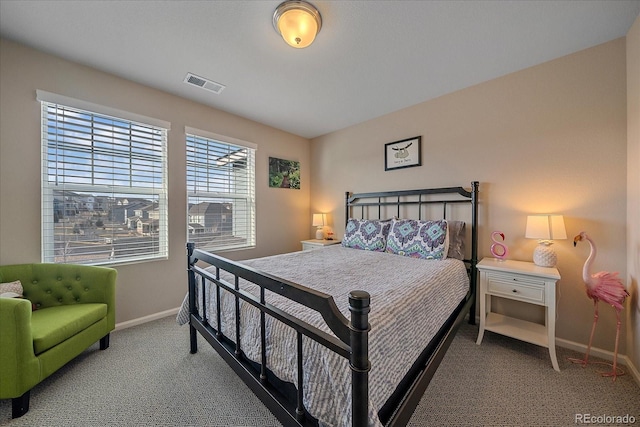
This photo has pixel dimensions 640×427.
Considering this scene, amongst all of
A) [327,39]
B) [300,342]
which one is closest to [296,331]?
[300,342]

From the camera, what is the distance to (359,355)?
755 millimetres

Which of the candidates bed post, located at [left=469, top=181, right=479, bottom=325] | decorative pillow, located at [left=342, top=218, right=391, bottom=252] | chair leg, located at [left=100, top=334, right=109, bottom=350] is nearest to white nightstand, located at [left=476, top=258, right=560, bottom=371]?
bed post, located at [left=469, top=181, right=479, bottom=325]

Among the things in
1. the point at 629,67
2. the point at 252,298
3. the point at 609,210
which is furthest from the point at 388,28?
the point at 609,210

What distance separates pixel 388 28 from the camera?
1783mm

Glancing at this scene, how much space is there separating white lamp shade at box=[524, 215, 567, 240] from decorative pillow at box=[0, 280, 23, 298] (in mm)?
4077

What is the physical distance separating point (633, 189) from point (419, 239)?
1.54 metres

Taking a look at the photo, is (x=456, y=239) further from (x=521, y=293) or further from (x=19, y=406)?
(x=19, y=406)

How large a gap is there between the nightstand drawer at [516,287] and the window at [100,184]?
344 cm

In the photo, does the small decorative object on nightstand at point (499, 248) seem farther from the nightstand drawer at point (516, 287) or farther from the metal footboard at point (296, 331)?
the metal footboard at point (296, 331)

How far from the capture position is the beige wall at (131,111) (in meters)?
1.94

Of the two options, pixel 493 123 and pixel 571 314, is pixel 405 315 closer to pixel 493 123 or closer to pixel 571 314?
pixel 571 314

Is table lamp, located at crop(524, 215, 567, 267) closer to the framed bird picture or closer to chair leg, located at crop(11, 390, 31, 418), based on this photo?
the framed bird picture

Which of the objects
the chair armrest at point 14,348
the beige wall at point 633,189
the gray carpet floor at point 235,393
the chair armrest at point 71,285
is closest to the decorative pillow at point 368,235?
the gray carpet floor at point 235,393

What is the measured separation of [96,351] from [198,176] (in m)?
1.99
